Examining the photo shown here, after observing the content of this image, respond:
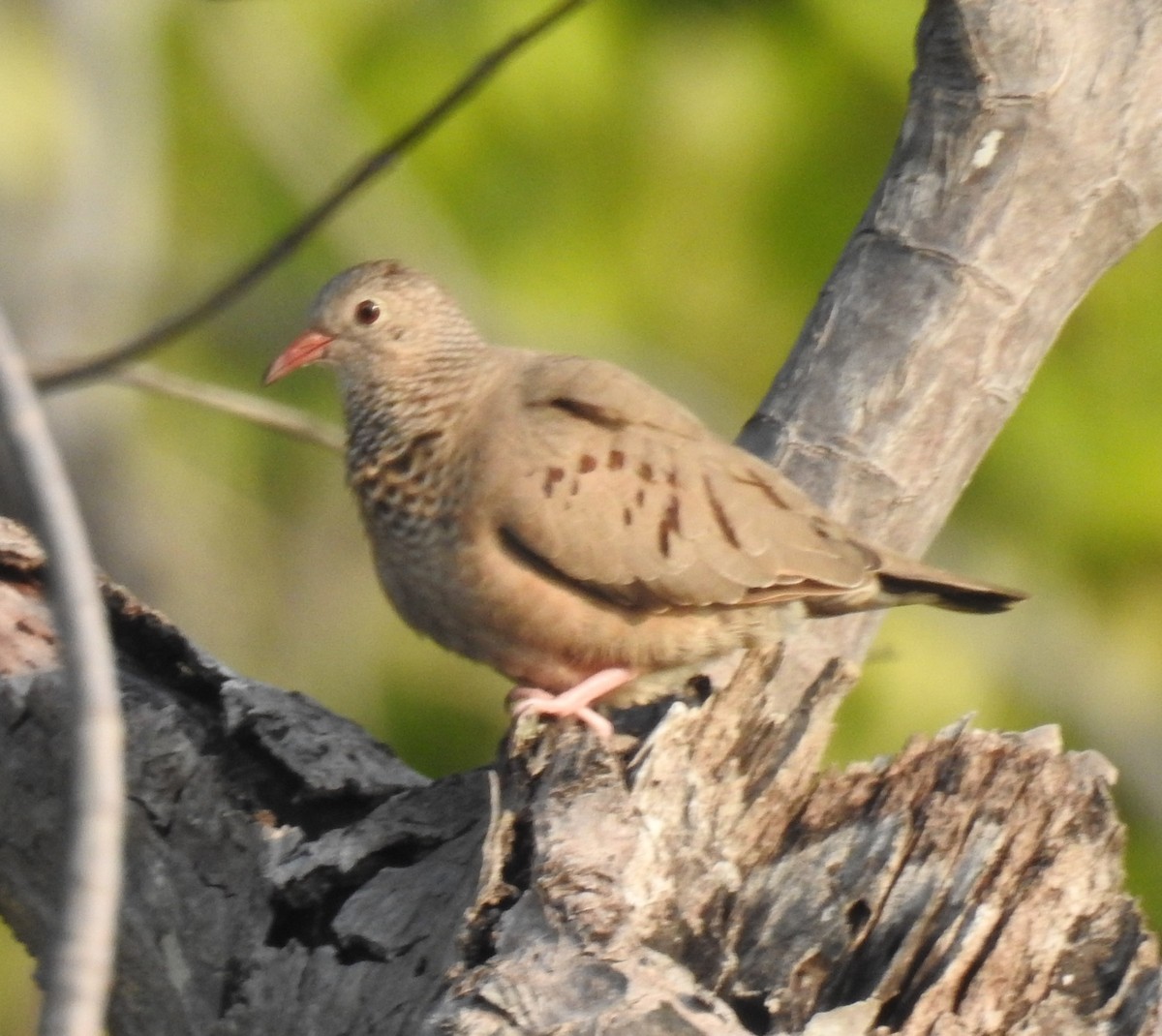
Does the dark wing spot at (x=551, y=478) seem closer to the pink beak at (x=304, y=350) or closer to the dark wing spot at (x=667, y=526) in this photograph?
the dark wing spot at (x=667, y=526)

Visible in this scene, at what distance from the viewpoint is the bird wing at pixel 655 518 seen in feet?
13.7

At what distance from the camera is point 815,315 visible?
4.43 metres

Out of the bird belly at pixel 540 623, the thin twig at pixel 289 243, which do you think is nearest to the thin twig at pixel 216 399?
the thin twig at pixel 289 243

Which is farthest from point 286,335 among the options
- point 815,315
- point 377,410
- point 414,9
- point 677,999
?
point 677,999

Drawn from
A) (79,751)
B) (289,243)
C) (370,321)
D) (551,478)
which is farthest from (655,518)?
(79,751)

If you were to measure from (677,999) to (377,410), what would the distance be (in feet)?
7.13

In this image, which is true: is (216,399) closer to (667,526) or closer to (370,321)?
(667,526)

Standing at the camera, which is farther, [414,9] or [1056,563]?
[414,9]

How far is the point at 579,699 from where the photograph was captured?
4.09 meters

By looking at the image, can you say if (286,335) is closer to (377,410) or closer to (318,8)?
(318,8)

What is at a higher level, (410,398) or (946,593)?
(946,593)

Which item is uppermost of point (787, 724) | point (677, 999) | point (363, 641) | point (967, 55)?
point (967, 55)

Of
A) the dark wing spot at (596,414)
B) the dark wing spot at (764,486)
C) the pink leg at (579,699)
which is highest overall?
the dark wing spot at (764,486)

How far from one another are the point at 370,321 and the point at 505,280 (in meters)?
3.20
